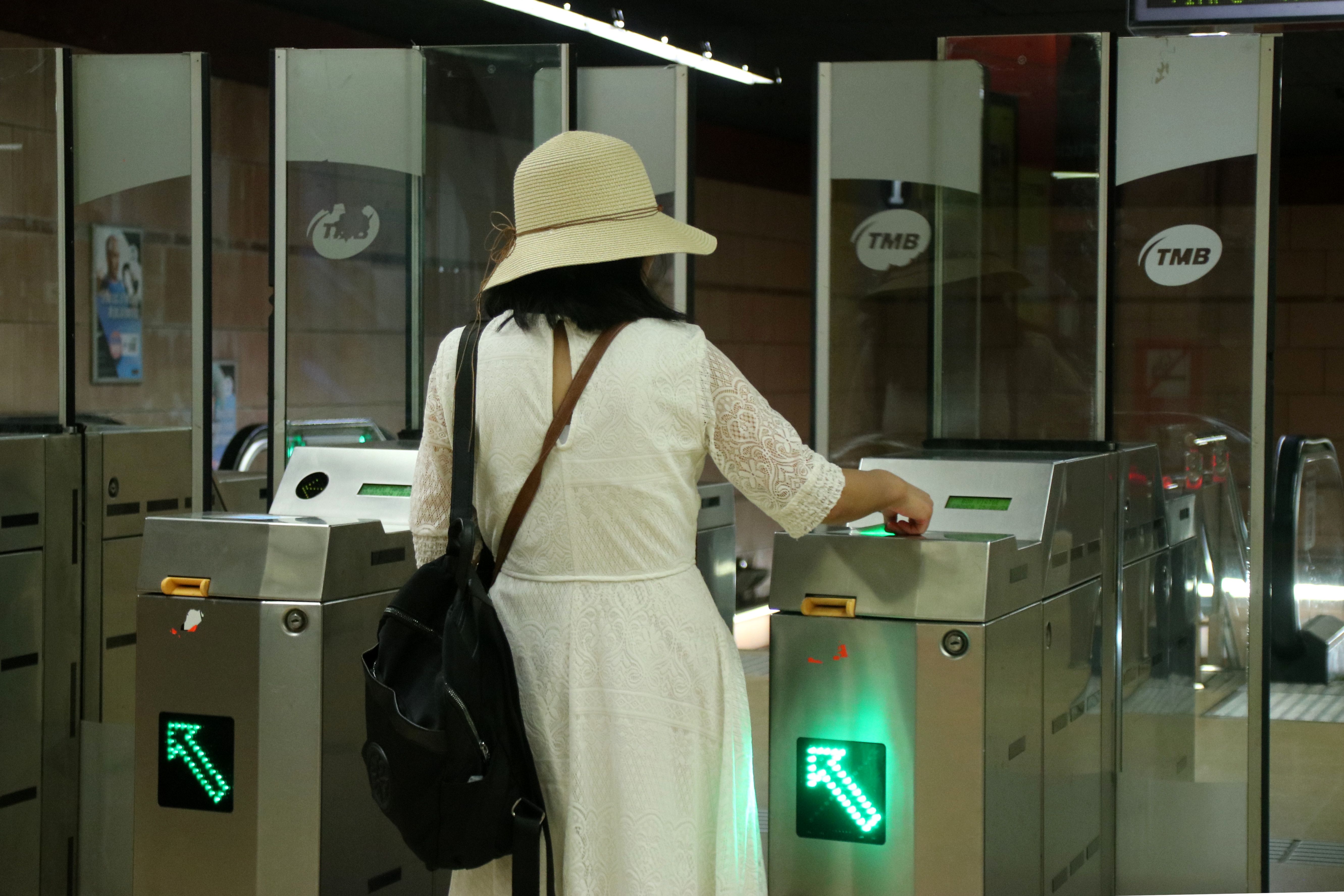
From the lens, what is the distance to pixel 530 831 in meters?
1.72

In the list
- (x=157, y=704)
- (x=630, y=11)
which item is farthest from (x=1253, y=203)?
(x=630, y=11)

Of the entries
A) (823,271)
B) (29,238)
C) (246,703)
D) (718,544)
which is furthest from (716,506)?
(29,238)

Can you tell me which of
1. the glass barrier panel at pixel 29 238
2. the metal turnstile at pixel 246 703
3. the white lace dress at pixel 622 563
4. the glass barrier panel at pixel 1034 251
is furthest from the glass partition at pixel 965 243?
the glass barrier panel at pixel 29 238

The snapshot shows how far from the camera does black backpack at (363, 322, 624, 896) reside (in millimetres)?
1684

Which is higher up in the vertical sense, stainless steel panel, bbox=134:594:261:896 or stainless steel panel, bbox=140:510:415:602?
stainless steel panel, bbox=140:510:415:602

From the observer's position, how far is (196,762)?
246cm

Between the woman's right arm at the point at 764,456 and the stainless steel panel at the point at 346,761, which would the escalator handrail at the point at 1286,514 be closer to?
the stainless steel panel at the point at 346,761

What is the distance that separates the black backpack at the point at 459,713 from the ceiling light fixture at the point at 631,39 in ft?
4.98

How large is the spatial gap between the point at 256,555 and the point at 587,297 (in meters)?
0.92

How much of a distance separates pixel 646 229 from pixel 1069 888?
1602mm

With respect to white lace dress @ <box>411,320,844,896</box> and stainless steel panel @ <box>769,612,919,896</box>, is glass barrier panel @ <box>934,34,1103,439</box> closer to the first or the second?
stainless steel panel @ <box>769,612,919,896</box>

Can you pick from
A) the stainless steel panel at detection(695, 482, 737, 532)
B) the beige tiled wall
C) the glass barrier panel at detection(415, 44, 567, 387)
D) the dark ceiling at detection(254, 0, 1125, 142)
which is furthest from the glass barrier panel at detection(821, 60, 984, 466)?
the beige tiled wall

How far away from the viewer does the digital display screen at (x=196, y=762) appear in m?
2.45

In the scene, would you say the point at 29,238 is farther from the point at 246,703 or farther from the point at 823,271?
the point at 823,271
